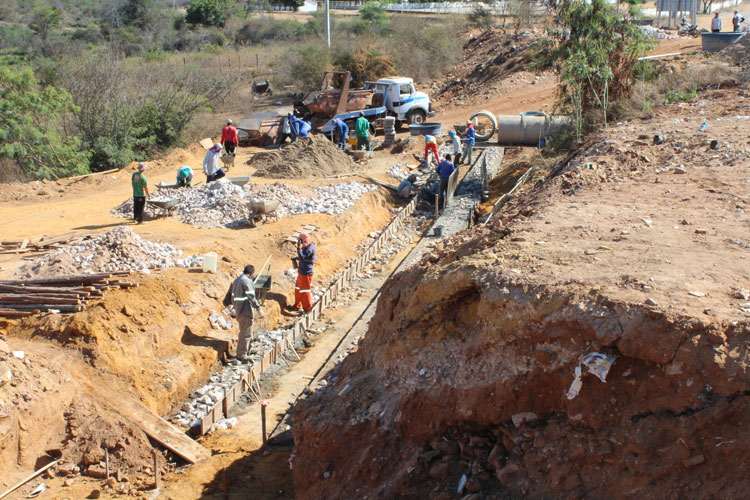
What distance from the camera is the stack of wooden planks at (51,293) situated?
899 cm

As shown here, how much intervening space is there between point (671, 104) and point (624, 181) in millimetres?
7217

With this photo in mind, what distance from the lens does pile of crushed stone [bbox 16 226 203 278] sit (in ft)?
32.9

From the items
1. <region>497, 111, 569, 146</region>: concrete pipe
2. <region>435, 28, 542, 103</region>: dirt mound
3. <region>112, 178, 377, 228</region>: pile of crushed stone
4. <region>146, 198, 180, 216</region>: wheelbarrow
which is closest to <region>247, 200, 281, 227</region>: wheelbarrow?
<region>112, 178, 377, 228</region>: pile of crushed stone

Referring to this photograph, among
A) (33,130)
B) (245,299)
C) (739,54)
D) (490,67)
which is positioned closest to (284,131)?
(33,130)

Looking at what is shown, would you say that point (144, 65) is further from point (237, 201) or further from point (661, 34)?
point (661, 34)

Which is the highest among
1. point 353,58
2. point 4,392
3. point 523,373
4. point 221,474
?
point 353,58

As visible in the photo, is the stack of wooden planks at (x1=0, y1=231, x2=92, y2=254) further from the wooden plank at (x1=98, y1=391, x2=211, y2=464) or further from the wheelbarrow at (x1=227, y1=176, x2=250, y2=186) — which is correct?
the wheelbarrow at (x1=227, y1=176, x2=250, y2=186)

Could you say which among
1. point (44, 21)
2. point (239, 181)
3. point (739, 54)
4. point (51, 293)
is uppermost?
point (44, 21)

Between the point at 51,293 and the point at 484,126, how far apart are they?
17.8 m

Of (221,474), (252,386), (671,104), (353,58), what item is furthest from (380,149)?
(221,474)

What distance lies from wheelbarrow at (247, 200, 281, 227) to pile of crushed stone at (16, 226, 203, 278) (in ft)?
7.66

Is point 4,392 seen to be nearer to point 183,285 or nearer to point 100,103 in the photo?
point 183,285

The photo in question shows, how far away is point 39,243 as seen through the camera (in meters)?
11.7

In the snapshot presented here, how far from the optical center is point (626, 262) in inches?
239
